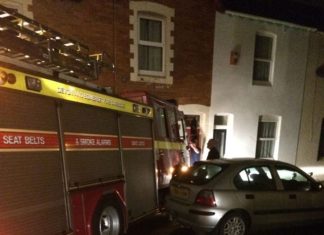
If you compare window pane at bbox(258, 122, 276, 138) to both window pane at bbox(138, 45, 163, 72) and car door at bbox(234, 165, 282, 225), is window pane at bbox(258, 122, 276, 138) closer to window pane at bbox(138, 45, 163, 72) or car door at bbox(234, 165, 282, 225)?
window pane at bbox(138, 45, 163, 72)

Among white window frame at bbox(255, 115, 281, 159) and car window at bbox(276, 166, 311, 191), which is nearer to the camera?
car window at bbox(276, 166, 311, 191)

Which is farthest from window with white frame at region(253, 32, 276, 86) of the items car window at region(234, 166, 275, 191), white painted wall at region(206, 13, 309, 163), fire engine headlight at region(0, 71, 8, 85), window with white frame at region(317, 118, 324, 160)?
fire engine headlight at region(0, 71, 8, 85)

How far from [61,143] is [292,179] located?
450cm

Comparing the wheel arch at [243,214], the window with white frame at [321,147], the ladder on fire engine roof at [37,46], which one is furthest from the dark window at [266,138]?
the ladder on fire engine roof at [37,46]

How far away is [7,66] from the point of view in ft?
11.2

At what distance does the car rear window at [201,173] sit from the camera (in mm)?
5836

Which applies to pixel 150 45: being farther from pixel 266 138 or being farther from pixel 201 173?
pixel 266 138

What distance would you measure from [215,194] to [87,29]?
6319 millimetres

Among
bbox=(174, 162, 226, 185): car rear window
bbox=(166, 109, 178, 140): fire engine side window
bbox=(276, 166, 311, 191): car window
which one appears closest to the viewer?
bbox=(174, 162, 226, 185): car rear window

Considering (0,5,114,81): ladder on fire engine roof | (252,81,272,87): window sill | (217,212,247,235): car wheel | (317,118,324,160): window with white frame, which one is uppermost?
(0,5,114,81): ladder on fire engine roof

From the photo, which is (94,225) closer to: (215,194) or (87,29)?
(215,194)

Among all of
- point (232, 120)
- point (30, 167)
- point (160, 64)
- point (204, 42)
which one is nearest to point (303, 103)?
point (232, 120)

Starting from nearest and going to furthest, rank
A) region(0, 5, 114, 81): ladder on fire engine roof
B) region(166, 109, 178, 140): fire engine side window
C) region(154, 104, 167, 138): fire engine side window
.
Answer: region(0, 5, 114, 81): ladder on fire engine roof → region(154, 104, 167, 138): fire engine side window → region(166, 109, 178, 140): fire engine side window

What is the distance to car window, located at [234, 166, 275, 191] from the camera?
5785 millimetres
